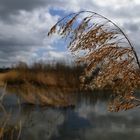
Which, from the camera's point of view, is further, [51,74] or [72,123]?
[51,74]

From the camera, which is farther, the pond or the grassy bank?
the grassy bank

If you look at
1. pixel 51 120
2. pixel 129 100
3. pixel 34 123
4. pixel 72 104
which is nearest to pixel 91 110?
pixel 72 104

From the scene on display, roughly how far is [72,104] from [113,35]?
14.7 meters

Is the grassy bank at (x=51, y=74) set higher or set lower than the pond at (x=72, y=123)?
higher

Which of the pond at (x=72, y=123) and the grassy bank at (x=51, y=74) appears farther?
the grassy bank at (x=51, y=74)

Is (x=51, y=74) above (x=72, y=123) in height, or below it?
above

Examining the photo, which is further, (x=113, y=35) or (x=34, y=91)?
(x=34, y=91)

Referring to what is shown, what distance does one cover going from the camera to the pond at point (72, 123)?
11.5 metres

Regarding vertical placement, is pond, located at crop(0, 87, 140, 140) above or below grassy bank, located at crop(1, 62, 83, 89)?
below

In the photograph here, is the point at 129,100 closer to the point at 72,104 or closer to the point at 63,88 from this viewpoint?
the point at 72,104

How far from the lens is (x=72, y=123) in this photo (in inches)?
527

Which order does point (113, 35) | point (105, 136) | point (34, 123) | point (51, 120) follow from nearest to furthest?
point (113, 35)
point (105, 136)
point (34, 123)
point (51, 120)

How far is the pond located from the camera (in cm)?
1147

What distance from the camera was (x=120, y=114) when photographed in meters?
15.4
